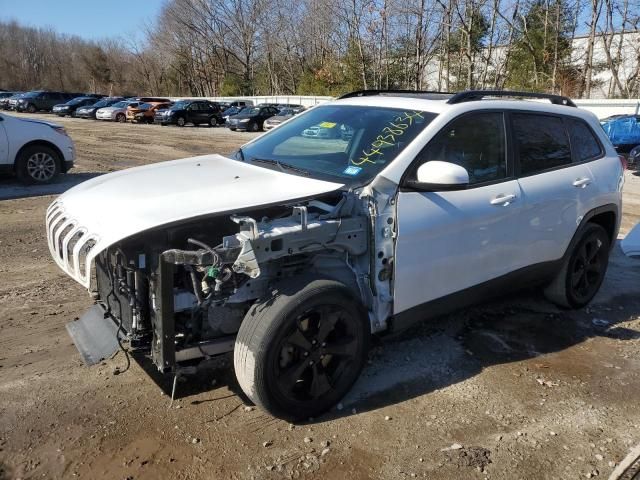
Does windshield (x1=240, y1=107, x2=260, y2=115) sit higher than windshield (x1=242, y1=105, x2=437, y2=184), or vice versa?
windshield (x1=240, y1=107, x2=260, y2=115)

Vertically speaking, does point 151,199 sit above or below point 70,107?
below

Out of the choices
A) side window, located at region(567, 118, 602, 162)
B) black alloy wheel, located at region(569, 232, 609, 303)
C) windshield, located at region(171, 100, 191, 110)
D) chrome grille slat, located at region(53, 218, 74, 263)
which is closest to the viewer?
chrome grille slat, located at region(53, 218, 74, 263)

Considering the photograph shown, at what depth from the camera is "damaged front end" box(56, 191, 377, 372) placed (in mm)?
2910

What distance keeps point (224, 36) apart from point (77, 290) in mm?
69694

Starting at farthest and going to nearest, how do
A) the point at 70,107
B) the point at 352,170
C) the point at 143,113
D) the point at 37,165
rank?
1. the point at 70,107
2. the point at 143,113
3. the point at 37,165
4. the point at 352,170

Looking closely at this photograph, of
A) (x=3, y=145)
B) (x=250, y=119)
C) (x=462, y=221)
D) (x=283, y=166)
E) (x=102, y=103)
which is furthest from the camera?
(x=102, y=103)

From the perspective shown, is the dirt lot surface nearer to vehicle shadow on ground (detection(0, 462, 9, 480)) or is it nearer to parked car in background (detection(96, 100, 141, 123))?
vehicle shadow on ground (detection(0, 462, 9, 480))

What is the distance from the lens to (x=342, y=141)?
4016mm

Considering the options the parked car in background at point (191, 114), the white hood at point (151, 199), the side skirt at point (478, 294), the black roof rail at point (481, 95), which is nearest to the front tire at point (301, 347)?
the side skirt at point (478, 294)

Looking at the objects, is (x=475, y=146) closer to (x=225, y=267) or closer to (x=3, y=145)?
(x=225, y=267)

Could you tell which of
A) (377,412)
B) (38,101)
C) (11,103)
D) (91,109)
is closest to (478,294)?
(377,412)

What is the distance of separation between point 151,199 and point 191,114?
32426 millimetres

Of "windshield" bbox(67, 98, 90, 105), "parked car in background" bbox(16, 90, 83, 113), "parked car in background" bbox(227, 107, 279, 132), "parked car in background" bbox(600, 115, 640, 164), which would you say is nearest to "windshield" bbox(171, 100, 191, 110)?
"parked car in background" bbox(227, 107, 279, 132)

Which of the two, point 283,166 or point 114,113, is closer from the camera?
point 283,166
